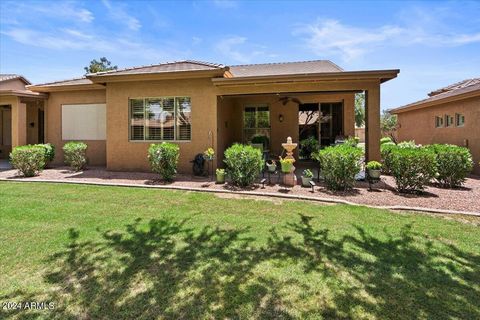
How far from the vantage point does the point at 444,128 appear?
1473 cm

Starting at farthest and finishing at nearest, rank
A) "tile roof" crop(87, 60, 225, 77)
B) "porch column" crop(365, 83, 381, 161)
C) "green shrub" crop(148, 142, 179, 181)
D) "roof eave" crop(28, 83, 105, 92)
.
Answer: "roof eave" crop(28, 83, 105, 92) < "tile roof" crop(87, 60, 225, 77) < "porch column" crop(365, 83, 381, 161) < "green shrub" crop(148, 142, 179, 181)

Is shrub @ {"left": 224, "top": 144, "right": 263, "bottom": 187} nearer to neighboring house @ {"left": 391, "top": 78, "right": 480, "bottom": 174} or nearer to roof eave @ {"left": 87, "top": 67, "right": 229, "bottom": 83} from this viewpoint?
roof eave @ {"left": 87, "top": 67, "right": 229, "bottom": 83}

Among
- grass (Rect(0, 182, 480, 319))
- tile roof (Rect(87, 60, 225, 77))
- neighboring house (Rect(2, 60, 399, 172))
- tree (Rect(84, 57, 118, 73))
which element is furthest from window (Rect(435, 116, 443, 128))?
tree (Rect(84, 57, 118, 73))

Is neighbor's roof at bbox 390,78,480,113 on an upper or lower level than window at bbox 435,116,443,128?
upper

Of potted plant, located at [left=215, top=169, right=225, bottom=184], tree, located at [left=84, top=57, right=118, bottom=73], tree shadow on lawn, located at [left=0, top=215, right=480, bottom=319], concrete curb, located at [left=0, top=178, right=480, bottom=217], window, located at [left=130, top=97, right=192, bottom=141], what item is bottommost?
tree shadow on lawn, located at [left=0, top=215, right=480, bottom=319]

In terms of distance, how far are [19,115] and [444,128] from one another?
21.0 m

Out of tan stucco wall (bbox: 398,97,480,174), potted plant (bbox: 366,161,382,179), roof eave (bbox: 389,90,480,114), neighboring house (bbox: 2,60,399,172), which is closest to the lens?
potted plant (bbox: 366,161,382,179)

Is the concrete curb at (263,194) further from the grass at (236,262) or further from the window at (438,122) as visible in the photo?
the window at (438,122)

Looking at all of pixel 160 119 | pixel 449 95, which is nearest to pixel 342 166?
pixel 160 119

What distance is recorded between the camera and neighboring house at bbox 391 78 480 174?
11945mm

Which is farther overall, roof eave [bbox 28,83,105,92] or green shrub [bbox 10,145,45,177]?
roof eave [bbox 28,83,105,92]

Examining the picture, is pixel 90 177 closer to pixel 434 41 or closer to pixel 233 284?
pixel 233 284

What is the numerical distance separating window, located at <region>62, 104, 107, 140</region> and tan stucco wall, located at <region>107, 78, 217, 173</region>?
7.01 ft

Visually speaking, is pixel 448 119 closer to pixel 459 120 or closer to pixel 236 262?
pixel 459 120
